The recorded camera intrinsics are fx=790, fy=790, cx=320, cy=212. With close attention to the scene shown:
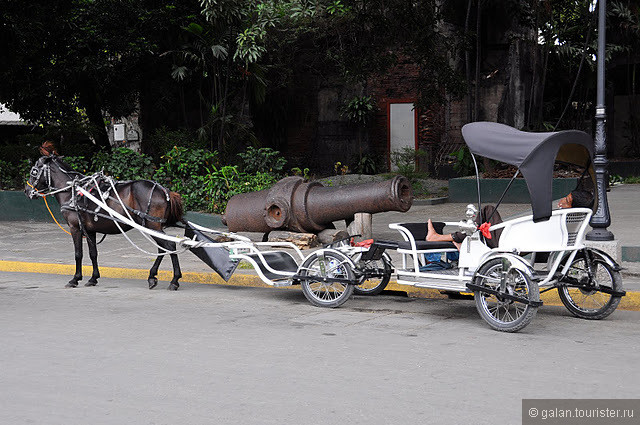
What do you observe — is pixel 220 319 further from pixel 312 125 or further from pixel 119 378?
pixel 312 125

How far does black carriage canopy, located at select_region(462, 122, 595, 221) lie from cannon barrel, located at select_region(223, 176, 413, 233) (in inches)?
94.5

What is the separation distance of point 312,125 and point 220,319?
21396 mm

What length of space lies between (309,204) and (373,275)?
2.60m

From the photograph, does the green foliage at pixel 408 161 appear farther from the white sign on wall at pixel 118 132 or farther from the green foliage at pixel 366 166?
the white sign on wall at pixel 118 132

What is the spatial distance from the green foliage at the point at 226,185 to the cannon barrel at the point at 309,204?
14.8 feet

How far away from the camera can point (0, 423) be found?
4918mm

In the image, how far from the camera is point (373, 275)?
9.15m

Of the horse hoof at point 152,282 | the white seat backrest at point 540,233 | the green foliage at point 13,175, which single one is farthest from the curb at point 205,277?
the green foliage at point 13,175

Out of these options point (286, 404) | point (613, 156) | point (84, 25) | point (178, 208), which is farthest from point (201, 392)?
point (613, 156)

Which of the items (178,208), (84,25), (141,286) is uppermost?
(84,25)

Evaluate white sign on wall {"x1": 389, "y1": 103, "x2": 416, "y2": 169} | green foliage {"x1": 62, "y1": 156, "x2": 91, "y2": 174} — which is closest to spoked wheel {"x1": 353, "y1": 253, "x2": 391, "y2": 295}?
green foliage {"x1": 62, "y1": 156, "x2": 91, "y2": 174}

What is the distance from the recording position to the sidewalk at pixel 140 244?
11352 millimetres

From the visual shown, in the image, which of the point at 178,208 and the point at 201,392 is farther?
the point at 178,208

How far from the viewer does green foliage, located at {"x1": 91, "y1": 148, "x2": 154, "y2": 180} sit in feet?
60.5
